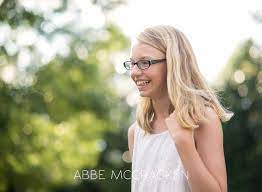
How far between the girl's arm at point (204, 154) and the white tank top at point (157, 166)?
0.46 feet

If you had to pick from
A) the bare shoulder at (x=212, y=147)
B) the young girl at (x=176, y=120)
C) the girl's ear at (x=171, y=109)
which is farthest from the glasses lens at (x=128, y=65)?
the bare shoulder at (x=212, y=147)

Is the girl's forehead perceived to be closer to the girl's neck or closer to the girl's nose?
the girl's nose

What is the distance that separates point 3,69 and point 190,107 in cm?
1341

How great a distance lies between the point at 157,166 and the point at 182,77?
0.42 metres

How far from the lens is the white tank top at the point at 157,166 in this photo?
2.68 m

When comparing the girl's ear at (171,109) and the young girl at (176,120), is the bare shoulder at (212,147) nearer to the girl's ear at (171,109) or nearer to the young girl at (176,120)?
the young girl at (176,120)

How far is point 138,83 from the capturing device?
9.02ft

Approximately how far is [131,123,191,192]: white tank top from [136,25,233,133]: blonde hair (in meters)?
0.19

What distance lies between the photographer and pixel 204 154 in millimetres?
2582

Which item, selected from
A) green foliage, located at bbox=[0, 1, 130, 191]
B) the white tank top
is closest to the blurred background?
green foliage, located at bbox=[0, 1, 130, 191]

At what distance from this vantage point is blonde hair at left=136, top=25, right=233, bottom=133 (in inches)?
104

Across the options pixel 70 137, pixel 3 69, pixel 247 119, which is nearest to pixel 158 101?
pixel 3 69

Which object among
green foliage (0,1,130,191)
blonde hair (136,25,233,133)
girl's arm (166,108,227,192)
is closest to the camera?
girl's arm (166,108,227,192)

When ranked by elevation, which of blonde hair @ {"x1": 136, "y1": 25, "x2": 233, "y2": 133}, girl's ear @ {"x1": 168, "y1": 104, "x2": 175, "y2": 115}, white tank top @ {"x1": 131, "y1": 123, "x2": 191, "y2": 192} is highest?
blonde hair @ {"x1": 136, "y1": 25, "x2": 233, "y2": 133}
